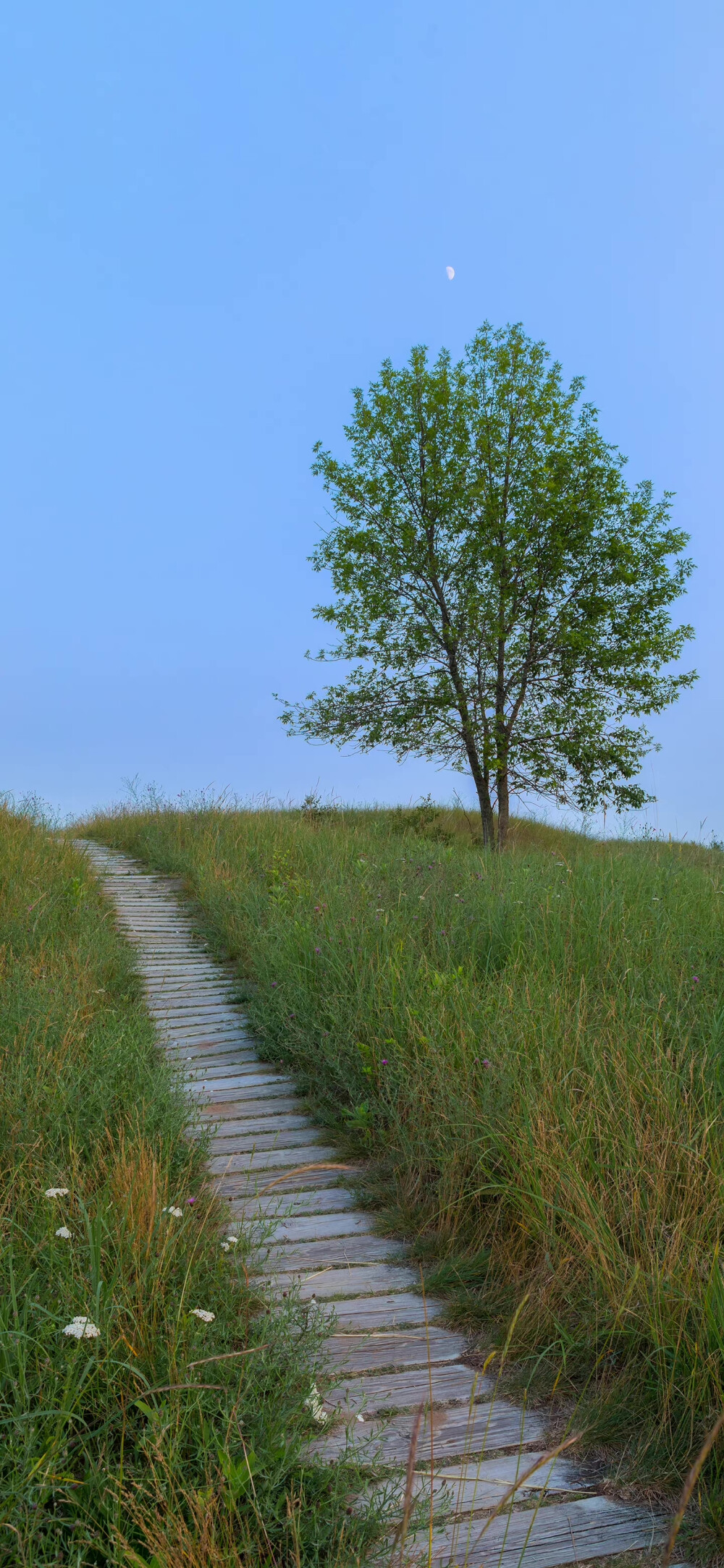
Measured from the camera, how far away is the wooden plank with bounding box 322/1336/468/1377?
3387 mm

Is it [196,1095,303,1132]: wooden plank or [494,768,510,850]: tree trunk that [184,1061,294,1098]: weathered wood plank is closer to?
[196,1095,303,1132]: wooden plank

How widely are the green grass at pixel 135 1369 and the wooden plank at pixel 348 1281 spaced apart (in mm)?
301

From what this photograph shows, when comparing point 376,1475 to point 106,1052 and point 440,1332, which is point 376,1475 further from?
point 106,1052

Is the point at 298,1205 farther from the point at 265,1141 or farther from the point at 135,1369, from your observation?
the point at 135,1369

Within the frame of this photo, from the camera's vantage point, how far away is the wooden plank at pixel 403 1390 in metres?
3.12

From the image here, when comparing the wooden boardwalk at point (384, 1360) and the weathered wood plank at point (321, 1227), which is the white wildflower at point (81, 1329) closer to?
the wooden boardwalk at point (384, 1360)

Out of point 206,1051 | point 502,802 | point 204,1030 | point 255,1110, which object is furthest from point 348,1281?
point 502,802

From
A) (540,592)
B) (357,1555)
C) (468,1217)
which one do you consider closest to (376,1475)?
(357,1555)

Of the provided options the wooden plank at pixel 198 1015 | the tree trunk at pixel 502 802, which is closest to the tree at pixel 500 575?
the tree trunk at pixel 502 802

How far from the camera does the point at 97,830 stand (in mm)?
16656

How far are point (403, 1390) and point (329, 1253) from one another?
3.48 ft

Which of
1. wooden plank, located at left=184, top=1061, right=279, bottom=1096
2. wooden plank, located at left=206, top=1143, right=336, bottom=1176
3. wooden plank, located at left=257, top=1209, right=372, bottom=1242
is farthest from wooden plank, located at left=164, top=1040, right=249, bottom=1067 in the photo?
wooden plank, located at left=257, top=1209, right=372, bottom=1242

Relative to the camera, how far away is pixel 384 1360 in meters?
3.43

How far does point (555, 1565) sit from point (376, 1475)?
1.69 feet
